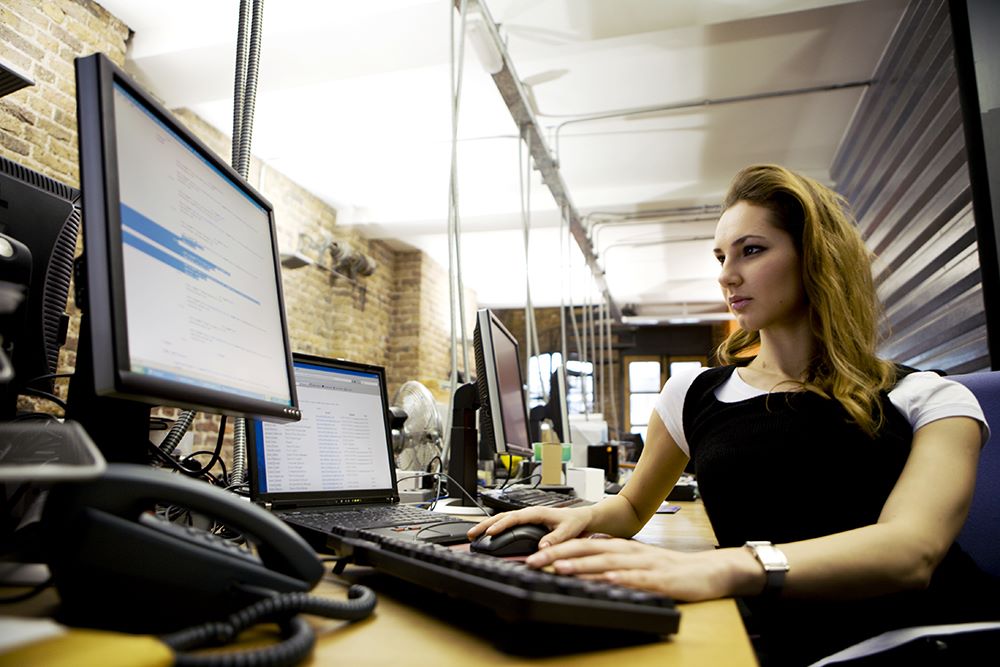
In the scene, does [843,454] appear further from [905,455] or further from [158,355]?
[158,355]

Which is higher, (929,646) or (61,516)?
(61,516)

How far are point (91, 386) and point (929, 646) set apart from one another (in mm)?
1104

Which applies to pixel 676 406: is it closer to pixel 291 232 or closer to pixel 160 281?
pixel 160 281

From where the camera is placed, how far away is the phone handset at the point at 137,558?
0.46 metres

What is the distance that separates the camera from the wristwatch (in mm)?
717

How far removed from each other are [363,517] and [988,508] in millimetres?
1188

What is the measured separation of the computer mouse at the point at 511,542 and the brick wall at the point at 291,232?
1255 mm

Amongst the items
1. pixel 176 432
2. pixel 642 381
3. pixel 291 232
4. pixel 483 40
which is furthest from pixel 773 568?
pixel 642 381

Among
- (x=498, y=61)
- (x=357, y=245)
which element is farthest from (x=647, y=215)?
(x=498, y=61)

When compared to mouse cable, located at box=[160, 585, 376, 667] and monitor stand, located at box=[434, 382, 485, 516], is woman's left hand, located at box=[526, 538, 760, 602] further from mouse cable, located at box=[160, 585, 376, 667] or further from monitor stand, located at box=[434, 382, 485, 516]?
monitor stand, located at box=[434, 382, 485, 516]

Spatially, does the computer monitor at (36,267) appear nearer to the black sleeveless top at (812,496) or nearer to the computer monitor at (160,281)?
the computer monitor at (160,281)

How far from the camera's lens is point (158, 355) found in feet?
2.10

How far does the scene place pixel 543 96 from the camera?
14.9 ft

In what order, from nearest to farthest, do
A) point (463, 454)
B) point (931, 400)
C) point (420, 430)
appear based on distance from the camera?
point (931, 400)
point (463, 454)
point (420, 430)
